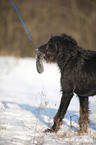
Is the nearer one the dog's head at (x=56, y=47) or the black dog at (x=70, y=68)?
the black dog at (x=70, y=68)

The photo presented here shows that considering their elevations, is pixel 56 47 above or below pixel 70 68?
above

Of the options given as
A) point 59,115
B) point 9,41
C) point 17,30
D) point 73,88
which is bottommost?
point 59,115

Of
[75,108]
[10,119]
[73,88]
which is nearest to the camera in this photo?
[73,88]

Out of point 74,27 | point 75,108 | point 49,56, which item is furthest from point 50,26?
point 49,56

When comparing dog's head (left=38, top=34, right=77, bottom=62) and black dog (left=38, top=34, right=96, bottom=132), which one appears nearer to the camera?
black dog (left=38, top=34, right=96, bottom=132)

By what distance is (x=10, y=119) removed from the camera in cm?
367

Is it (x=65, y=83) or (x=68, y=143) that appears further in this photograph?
(x=65, y=83)

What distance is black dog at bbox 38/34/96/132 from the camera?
9.87 feet

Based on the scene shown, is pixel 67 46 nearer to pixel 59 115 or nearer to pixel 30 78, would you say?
pixel 59 115

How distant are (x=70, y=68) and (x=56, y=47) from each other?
49cm

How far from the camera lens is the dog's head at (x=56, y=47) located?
3.17 meters

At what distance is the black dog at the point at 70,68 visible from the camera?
3.01m

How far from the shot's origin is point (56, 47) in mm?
3174

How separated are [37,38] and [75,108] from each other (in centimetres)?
1247
